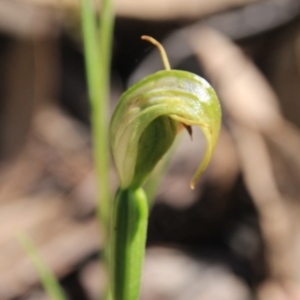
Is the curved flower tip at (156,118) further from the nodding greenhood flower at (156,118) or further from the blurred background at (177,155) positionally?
the blurred background at (177,155)

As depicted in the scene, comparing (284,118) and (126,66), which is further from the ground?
(126,66)

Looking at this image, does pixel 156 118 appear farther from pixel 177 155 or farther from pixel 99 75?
pixel 177 155

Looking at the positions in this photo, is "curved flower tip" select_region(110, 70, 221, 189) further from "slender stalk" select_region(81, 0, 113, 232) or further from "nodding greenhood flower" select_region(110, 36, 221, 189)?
"slender stalk" select_region(81, 0, 113, 232)

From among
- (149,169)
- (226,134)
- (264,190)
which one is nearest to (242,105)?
(226,134)

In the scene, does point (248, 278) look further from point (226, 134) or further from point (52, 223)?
point (52, 223)

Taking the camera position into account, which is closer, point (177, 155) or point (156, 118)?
point (156, 118)

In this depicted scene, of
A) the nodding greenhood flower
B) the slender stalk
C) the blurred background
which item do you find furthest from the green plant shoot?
the blurred background

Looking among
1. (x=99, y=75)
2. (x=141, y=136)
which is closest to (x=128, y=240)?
(x=141, y=136)
